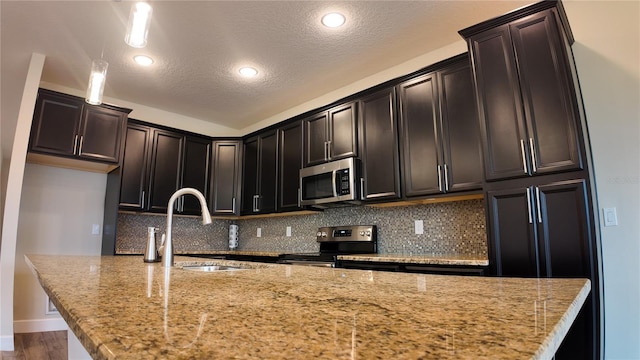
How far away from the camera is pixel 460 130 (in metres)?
2.57

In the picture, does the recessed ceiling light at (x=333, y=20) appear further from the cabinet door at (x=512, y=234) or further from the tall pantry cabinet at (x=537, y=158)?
the cabinet door at (x=512, y=234)

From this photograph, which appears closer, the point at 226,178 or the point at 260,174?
the point at 260,174

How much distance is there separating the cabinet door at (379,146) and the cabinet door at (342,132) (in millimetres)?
90

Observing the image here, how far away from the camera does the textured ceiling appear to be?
2.59 meters

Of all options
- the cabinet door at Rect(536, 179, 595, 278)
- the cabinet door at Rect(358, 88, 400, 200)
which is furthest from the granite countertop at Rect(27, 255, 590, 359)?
the cabinet door at Rect(358, 88, 400, 200)

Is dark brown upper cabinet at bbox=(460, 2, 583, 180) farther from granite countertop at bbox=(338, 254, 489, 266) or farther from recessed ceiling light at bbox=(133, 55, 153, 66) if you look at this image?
recessed ceiling light at bbox=(133, 55, 153, 66)

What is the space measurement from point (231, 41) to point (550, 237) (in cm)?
274

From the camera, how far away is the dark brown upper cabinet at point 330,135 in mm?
3309

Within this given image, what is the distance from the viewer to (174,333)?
0.43 metres

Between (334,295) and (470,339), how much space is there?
37 centimetres

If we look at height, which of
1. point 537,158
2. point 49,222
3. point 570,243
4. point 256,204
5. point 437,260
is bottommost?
point 437,260

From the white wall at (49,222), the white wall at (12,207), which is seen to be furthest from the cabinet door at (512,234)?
the white wall at (49,222)

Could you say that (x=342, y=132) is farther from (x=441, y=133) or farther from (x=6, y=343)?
(x=6, y=343)

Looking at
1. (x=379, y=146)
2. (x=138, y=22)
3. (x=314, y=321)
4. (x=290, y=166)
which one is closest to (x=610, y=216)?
(x=379, y=146)
